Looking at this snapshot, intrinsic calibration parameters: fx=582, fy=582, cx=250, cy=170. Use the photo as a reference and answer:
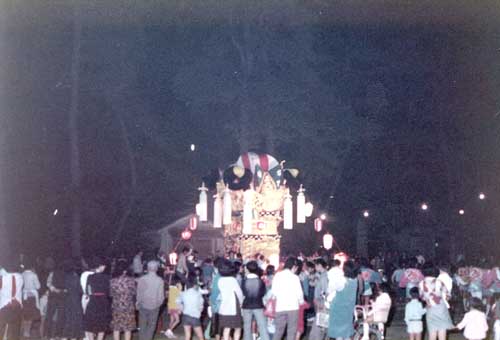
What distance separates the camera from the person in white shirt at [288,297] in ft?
31.8

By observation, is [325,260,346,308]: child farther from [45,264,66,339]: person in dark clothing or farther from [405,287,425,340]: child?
[45,264,66,339]: person in dark clothing

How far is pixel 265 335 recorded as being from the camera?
10234 millimetres

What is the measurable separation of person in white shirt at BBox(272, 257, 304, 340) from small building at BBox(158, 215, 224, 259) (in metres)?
17.5

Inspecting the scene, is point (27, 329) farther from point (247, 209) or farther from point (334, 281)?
point (247, 209)

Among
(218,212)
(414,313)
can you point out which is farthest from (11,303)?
(218,212)

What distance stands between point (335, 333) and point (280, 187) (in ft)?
40.6

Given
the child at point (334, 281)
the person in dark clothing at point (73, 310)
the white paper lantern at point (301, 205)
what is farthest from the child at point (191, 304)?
the white paper lantern at point (301, 205)

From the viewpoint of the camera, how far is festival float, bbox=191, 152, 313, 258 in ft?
68.9

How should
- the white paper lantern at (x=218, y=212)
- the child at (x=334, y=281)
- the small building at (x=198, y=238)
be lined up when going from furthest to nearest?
the small building at (x=198, y=238), the white paper lantern at (x=218, y=212), the child at (x=334, y=281)

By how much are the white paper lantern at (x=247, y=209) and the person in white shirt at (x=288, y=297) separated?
11.1 m

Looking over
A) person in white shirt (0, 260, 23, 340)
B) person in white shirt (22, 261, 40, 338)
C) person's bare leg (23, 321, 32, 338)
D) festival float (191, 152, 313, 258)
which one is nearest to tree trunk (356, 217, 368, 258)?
festival float (191, 152, 313, 258)

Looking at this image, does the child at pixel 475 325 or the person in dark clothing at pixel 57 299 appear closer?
the child at pixel 475 325

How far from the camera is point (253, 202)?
2116cm

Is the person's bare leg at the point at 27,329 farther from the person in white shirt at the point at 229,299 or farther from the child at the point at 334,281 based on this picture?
the child at the point at 334,281
